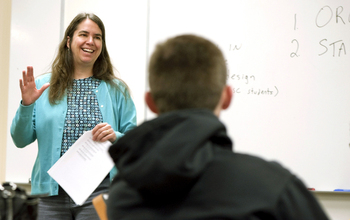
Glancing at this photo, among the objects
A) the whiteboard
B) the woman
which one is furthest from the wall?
the whiteboard

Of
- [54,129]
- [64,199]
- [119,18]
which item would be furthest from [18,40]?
[64,199]

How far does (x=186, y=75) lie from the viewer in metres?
0.78

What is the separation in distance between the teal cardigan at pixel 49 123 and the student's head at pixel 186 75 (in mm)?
883

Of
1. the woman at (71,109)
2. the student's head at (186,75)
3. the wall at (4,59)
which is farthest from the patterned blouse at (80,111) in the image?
the wall at (4,59)

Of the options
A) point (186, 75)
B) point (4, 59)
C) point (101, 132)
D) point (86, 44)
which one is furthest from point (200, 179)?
point (4, 59)

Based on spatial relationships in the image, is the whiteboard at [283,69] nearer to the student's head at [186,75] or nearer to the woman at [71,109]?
the woman at [71,109]

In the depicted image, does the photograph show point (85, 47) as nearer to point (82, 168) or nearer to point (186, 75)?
point (82, 168)

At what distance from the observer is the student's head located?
2.55ft

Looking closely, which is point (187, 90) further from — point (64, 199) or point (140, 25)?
point (140, 25)

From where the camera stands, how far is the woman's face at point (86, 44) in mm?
1837

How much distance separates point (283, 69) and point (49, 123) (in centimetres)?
166

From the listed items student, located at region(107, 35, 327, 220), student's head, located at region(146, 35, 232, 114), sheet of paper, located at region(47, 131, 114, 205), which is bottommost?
sheet of paper, located at region(47, 131, 114, 205)

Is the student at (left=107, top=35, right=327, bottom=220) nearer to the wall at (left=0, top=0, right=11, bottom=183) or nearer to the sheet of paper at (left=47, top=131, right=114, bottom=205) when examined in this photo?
the sheet of paper at (left=47, top=131, right=114, bottom=205)

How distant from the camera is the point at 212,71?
801mm
